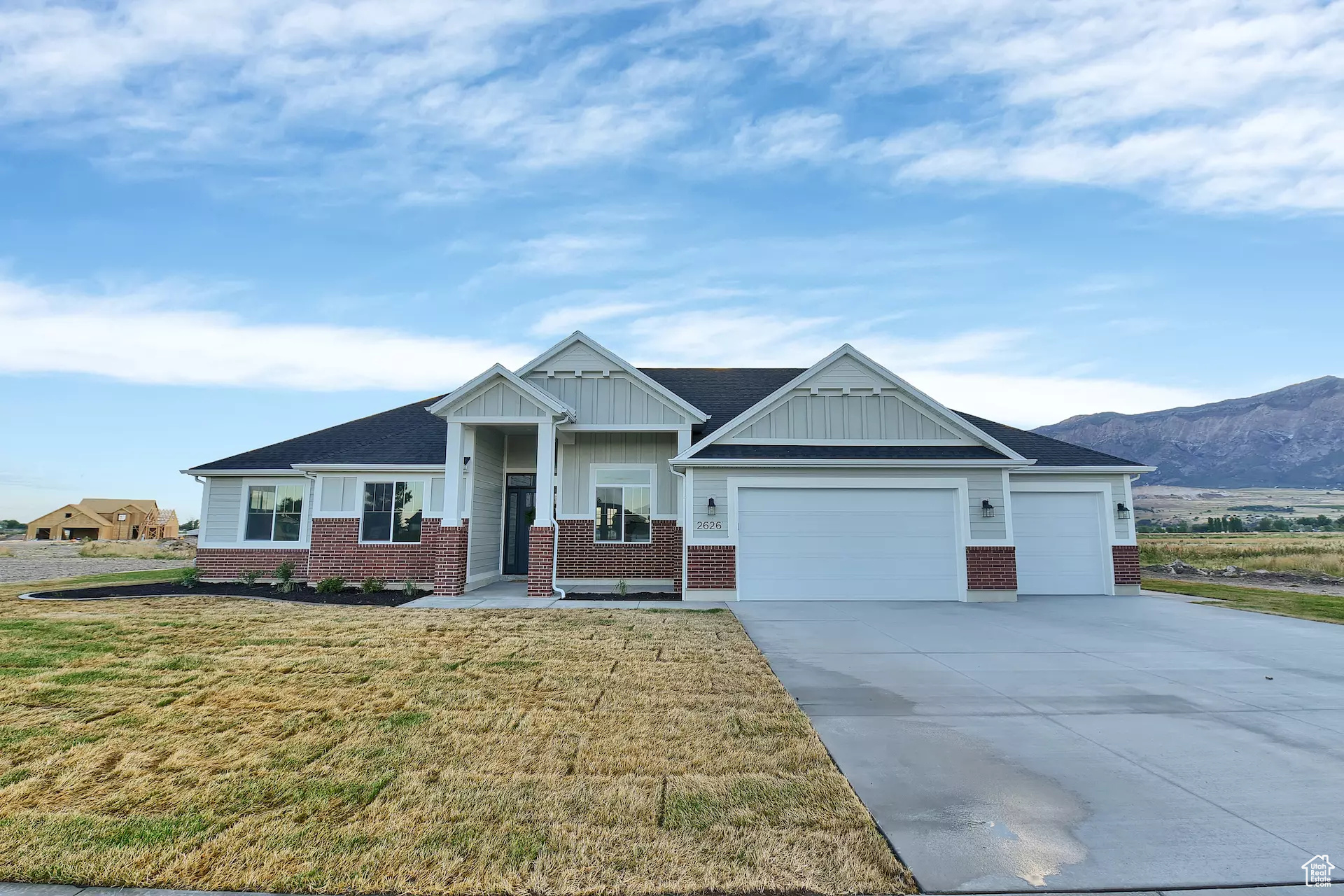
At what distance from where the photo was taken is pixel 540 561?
13250 mm

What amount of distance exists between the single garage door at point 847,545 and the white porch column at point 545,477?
13.3 feet

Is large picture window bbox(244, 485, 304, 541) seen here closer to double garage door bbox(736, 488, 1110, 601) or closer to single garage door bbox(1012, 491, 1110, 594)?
double garage door bbox(736, 488, 1110, 601)

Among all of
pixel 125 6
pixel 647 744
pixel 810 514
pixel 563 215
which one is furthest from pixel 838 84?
pixel 647 744

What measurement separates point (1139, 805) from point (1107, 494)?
1293 centimetres

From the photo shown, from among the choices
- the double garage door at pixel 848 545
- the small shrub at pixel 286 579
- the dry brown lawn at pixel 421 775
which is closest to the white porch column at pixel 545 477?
the double garage door at pixel 848 545

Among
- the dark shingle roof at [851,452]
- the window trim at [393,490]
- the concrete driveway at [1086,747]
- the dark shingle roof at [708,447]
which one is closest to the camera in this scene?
the concrete driveway at [1086,747]

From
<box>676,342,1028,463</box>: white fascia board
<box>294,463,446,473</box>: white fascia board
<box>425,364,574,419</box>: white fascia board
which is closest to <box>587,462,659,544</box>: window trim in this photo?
<box>676,342,1028,463</box>: white fascia board

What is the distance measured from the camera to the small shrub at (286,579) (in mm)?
14258

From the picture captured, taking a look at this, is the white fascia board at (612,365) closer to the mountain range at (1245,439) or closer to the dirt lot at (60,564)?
the dirt lot at (60,564)

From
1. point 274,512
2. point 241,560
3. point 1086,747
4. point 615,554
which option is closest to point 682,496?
point 615,554

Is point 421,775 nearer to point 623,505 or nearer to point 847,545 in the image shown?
point 847,545

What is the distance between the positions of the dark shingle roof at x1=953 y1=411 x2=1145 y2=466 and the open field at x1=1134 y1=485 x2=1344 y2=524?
3331 inches

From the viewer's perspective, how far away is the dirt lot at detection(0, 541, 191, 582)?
790 inches

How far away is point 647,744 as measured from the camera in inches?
180
